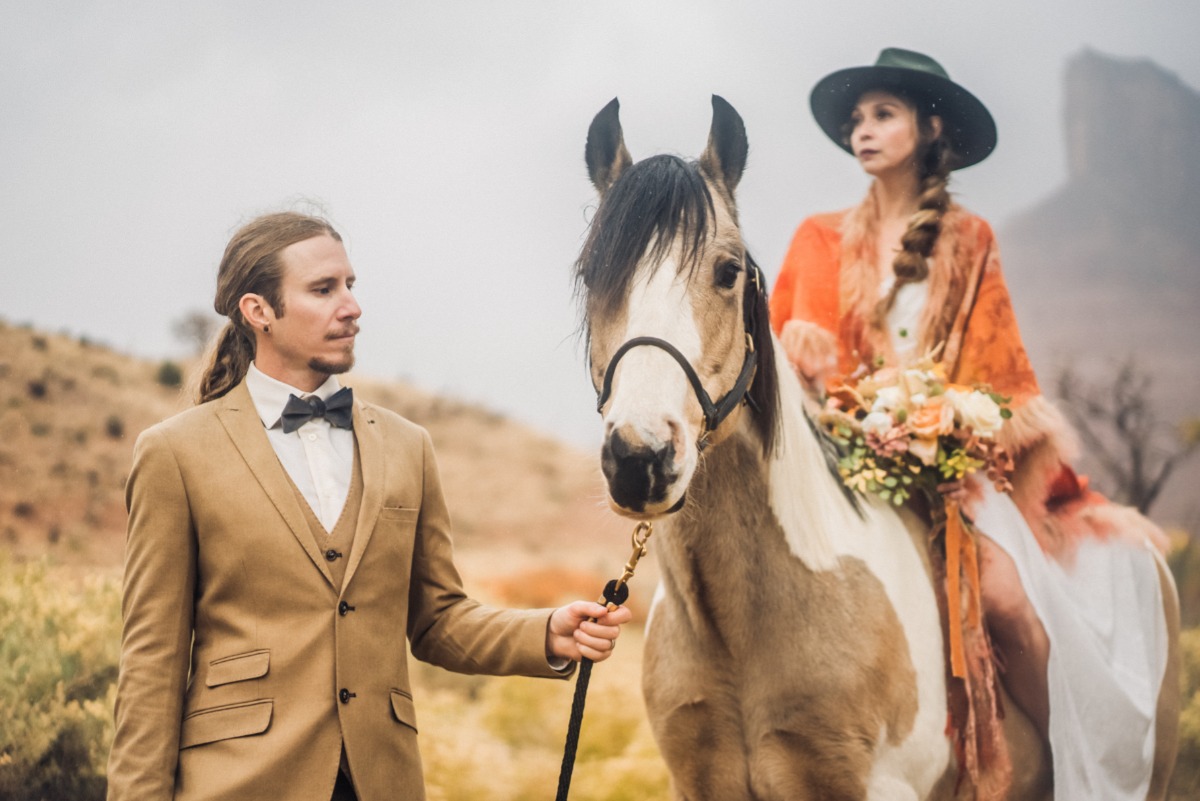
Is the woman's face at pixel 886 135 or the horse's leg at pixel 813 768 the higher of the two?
the woman's face at pixel 886 135

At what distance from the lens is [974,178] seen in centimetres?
481

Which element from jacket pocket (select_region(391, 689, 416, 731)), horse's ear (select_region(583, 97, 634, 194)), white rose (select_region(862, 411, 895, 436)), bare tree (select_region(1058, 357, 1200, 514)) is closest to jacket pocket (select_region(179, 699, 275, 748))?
jacket pocket (select_region(391, 689, 416, 731))

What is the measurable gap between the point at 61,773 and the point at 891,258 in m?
3.13

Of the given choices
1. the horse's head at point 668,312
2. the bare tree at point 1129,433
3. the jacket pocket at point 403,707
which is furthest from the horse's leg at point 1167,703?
the jacket pocket at point 403,707

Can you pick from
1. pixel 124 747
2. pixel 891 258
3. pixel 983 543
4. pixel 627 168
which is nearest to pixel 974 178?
pixel 891 258

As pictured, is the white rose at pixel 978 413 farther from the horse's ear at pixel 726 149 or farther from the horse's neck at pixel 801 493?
the horse's ear at pixel 726 149

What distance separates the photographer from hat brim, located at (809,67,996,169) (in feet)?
9.00

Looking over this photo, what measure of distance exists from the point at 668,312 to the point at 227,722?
99cm

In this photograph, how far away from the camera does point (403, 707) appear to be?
63.2 inches

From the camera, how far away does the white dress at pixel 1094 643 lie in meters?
2.29

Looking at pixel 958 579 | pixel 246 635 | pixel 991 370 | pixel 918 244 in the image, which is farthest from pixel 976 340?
pixel 246 635

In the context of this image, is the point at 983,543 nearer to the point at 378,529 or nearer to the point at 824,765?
the point at 824,765

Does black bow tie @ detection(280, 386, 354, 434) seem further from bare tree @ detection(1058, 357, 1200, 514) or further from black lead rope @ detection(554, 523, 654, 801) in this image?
bare tree @ detection(1058, 357, 1200, 514)

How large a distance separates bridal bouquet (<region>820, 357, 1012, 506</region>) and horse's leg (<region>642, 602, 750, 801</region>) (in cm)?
57
